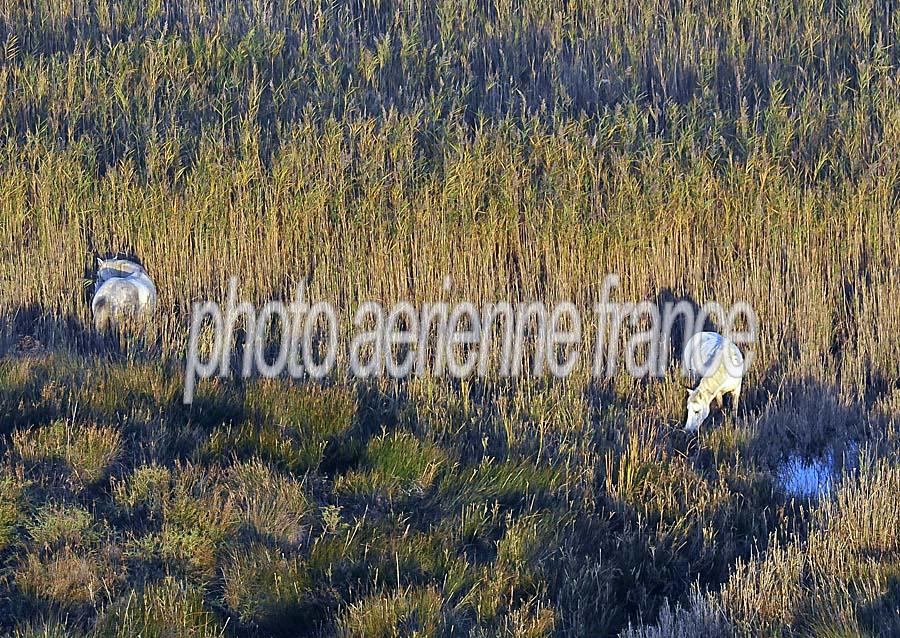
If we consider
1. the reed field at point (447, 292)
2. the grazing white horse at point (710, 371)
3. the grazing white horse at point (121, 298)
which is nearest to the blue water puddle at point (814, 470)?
the reed field at point (447, 292)

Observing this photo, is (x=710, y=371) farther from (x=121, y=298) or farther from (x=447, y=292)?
(x=121, y=298)

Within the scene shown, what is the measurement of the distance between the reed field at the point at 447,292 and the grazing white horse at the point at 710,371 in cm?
13

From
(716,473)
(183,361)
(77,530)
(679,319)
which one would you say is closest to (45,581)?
(77,530)

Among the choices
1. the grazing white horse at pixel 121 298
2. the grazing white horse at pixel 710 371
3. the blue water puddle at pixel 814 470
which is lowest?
the blue water puddle at pixel 814 470

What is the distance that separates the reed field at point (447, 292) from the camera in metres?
3.92

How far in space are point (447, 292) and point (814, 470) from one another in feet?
7.65

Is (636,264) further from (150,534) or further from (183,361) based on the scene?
(150,534)

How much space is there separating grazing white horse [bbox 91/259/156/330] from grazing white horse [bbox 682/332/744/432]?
312cm

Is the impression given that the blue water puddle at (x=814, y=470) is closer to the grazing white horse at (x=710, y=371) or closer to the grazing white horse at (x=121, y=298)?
the grazing white horse at (x=710, y=371)

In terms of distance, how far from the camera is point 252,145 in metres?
6.83

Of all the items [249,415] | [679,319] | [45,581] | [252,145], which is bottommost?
[45,581]

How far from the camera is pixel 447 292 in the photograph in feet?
20.7

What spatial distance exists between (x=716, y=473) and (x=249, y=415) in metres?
2.28

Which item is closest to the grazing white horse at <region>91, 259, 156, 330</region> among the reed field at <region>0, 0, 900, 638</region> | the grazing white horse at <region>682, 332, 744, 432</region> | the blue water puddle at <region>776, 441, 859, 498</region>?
the reed field at <region>0, 0, 900, 638</region>
